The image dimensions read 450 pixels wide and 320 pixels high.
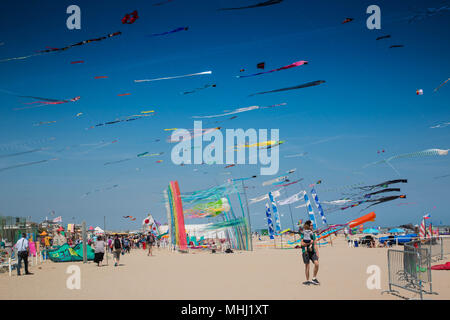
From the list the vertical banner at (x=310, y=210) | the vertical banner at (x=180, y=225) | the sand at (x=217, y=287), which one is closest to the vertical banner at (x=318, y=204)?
A: the vertical banner at (x=310, y=210)

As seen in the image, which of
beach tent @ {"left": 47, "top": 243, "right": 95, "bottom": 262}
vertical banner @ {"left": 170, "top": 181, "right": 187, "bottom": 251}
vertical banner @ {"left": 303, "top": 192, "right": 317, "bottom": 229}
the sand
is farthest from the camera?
vertical banner @ {"left": 303, "top": 192, "right": 317, "bottom": 229}

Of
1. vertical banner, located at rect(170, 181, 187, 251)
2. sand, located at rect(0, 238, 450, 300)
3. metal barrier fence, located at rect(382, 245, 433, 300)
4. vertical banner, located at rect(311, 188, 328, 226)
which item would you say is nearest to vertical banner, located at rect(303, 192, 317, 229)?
vertical banner, located at rect(311, 188, 328, 226)

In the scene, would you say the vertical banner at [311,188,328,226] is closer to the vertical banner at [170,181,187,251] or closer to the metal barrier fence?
the vertical banner at [170,181,187,251]

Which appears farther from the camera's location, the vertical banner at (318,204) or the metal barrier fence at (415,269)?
the vertical banner at (318,204)

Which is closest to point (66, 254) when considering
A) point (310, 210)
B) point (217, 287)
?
point (217, 287)

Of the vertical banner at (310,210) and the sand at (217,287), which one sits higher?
the vertical banner at (310,210)

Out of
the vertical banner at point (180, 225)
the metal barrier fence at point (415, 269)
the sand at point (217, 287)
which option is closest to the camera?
the metal barrier fence at point (415, 269)

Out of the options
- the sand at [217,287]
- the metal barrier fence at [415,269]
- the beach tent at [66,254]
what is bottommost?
the beach tent at [66,254]

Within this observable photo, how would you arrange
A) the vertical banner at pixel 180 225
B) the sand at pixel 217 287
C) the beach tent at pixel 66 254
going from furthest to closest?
the vertical banner at pixel 180 225 → the beach tent at pixel 66 254 → the sand at pixel 217 287

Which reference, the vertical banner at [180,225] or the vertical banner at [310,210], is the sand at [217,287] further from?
the vertical banner at [310,210]

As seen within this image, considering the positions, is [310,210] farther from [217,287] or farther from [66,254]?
[217,287]

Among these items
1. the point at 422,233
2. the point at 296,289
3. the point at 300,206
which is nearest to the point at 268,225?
the point at 300,206
